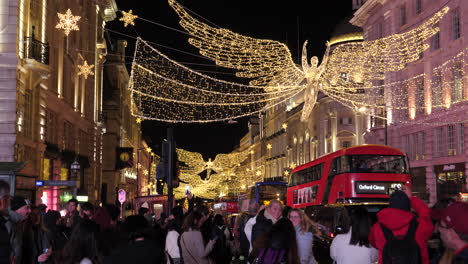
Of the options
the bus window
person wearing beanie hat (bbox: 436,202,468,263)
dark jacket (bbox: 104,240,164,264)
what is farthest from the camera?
the bus window

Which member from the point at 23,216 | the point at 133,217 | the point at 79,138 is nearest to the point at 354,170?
the point at 23,216

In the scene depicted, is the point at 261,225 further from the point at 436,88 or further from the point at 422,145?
the point at 422,145

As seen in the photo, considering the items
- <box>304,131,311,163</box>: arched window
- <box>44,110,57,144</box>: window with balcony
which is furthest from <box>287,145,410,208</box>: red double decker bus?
<box>304,131,311,163</box>: arched window

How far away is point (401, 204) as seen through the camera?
764 centimetres

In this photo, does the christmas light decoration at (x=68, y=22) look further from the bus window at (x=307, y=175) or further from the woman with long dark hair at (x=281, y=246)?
the woman with long dark hair at (x=281, y=246)

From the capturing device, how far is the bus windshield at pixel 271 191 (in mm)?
40188

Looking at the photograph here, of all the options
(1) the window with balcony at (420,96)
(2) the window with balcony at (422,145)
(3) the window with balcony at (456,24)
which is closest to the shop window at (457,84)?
(3) the window with balcony at (456,24)

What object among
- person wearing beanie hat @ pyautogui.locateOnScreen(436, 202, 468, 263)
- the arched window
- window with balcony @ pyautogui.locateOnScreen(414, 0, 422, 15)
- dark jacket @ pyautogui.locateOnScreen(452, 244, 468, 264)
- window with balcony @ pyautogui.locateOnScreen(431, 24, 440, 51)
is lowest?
dark jacket @ pyautogui.locateOnScreen(452, 244, 468, 264)

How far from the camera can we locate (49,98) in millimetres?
33062

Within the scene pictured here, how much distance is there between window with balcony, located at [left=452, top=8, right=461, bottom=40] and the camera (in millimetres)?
39281

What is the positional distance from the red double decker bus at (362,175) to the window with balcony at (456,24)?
15.9 metres

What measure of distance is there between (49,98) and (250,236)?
951 inches

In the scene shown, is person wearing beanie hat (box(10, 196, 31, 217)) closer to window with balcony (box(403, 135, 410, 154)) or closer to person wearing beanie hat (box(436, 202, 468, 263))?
person wearing beanie hat (box(436, 202, 468, 263))

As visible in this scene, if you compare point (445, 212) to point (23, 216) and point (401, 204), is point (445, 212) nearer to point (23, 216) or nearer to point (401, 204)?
point (401, 204)
